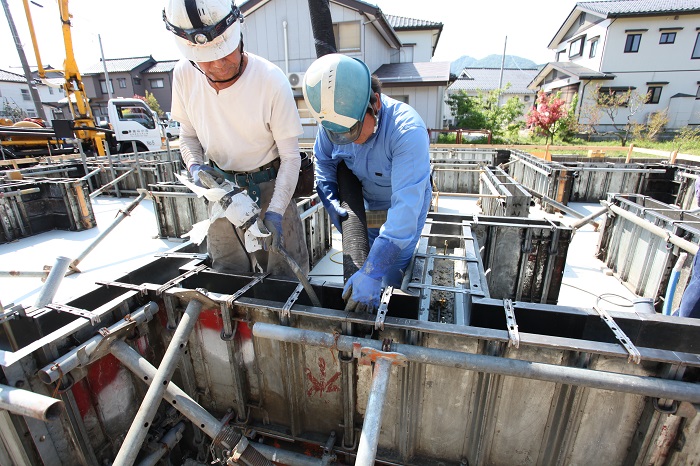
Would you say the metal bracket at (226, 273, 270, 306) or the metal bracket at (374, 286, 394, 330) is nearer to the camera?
the metal bracket at (374, 286, 394, 330)

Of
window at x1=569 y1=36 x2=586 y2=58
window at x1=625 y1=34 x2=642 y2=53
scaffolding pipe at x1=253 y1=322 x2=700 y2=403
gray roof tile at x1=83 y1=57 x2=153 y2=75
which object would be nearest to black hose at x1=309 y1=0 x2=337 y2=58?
scaffolding pipe at x1=253 y1=322 x2=700 y2=403

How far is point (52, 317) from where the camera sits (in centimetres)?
211

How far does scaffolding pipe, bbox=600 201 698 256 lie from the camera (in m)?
3.60

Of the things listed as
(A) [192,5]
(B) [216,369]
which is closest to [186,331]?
(B) [216,369]

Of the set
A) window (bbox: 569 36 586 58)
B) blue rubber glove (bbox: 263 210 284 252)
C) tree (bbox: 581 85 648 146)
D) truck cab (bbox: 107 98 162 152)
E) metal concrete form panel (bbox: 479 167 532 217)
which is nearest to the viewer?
blue rubber glove (bbox: 263 210 284 252)

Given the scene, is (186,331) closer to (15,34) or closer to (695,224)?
(695,224)

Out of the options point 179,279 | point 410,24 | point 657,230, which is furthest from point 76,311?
point 410,24

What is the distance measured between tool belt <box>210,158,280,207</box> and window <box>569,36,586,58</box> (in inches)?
1398

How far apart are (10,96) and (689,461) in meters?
51.0

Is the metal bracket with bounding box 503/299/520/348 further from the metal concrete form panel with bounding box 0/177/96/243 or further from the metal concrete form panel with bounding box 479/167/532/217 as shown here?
the metal concrete form panel with bounding box 0/177/96/243

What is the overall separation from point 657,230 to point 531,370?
4038 mm

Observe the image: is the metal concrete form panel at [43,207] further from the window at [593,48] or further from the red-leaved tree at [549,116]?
the window at [593,48]

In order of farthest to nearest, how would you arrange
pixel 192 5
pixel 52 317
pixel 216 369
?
pixel 216 369 → pixel 52 317 → pixel 192 5

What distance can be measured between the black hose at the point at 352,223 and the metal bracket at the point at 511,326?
95 centimetres
